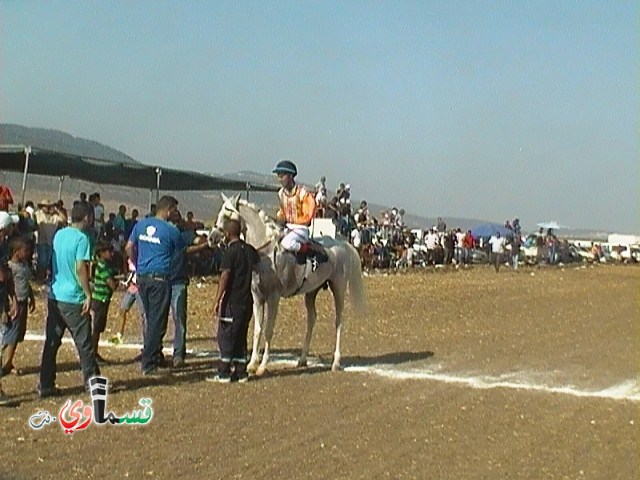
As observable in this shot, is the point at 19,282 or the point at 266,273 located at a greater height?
the point at 266,273

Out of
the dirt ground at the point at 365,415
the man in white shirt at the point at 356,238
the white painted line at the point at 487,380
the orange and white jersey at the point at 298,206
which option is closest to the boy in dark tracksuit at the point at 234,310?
the dirt ground at the point at 365,415

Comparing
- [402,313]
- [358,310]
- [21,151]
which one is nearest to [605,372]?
[358,310]

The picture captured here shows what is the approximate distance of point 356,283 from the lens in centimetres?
1420

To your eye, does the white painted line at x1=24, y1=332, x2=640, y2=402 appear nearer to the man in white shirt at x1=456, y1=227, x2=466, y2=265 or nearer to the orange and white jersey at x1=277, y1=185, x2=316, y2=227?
the orange and white jersey at x1=277, y1=185, x2=316, y2=227

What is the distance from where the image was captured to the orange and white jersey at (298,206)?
12.4 m

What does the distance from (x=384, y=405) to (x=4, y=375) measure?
174 inches

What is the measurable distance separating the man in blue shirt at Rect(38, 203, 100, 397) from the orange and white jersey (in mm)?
3069

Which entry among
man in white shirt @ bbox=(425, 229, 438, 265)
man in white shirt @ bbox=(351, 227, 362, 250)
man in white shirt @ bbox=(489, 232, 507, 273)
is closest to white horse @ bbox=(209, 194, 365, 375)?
man in white shirt @ bbox=(351, 227, 362, 250)

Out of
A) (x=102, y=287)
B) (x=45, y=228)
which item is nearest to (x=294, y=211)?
(x=102, y=287)

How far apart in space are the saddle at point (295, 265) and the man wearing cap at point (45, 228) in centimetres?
967

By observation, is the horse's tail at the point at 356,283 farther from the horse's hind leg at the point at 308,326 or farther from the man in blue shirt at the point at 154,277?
the man in blue shirt at the point at 154,277

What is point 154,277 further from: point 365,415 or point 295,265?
point 365,415

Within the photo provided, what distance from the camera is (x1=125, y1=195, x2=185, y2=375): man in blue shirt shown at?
1163 cm

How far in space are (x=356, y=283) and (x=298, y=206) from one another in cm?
221
